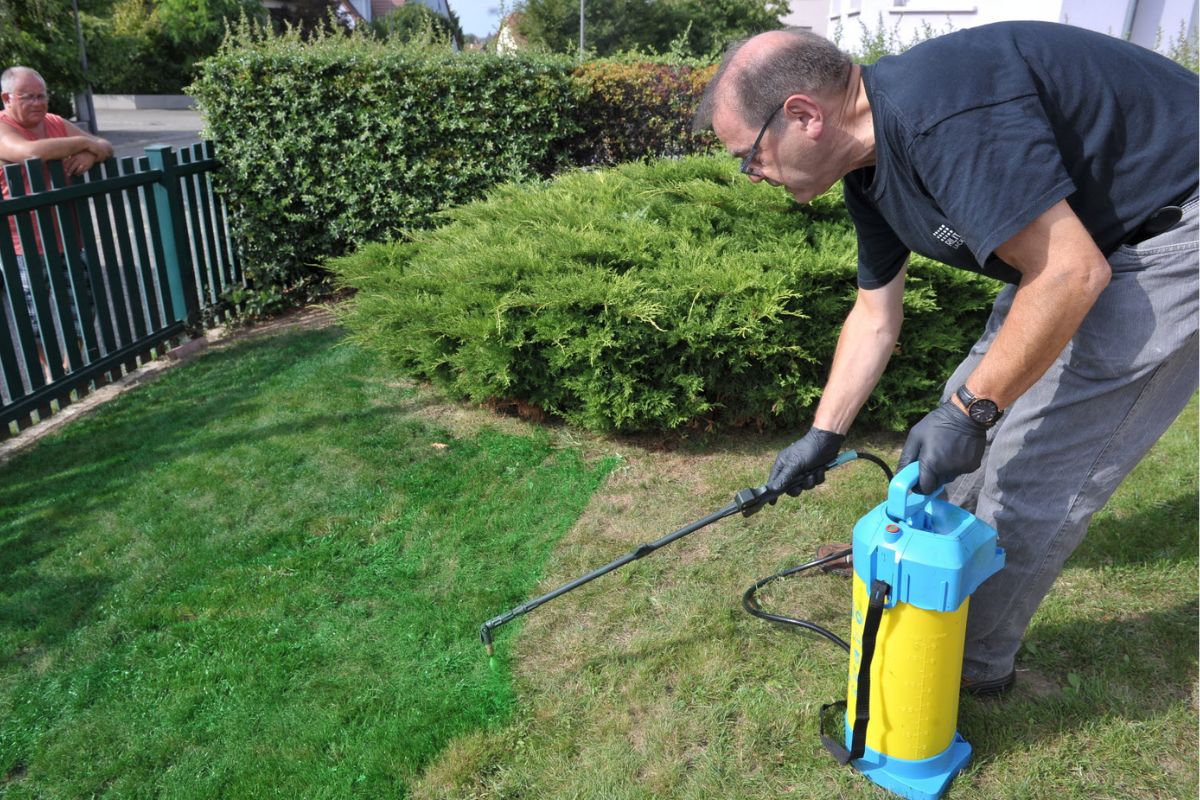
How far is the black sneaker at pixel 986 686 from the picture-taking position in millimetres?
2395

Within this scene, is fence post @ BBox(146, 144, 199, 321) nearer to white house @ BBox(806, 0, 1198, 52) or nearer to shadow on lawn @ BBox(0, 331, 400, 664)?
shadow on lawn @ BBox(0, 331, 400, 664)

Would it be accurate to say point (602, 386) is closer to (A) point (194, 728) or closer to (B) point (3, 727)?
(A) point (194, 728)

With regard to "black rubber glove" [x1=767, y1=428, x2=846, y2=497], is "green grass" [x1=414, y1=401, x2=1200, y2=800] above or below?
below

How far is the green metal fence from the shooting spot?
4.37 m

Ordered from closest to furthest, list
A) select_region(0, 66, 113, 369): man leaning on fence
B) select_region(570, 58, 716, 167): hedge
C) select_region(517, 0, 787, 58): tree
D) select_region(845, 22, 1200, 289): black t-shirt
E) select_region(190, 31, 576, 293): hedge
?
select_region(845, 22, 1200, 289): black t-shirt, select_region(0, 66, 113, 369): man leaning on fence, select_region(190, 31, 576, 293): hedge, select_region(570, 58, 716, 167): hedge, select_region(517, 0, 787, 58): tree

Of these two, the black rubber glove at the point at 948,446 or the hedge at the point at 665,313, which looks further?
the hedge at the point at 665,313

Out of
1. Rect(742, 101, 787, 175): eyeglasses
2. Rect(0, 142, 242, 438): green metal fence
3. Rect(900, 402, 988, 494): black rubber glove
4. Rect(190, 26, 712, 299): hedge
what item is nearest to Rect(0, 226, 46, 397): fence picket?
Rect(0, 142, 242, 438): green metal fence

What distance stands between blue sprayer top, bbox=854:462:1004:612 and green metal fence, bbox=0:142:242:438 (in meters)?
4.21

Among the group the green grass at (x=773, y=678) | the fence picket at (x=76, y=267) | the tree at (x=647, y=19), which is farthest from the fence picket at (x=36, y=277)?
the tree at (x=647, y=19)

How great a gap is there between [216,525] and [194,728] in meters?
1.19

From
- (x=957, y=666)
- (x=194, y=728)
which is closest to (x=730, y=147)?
(x=957, y=666)

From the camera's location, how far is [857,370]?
2482mm

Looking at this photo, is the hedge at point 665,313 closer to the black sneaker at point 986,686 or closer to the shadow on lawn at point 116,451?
the shadow on lawn at point 116,451

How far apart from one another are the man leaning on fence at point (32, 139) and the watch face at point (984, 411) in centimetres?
471
